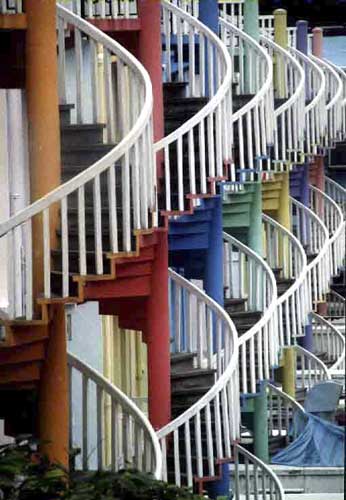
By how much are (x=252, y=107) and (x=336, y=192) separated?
15.3 metres

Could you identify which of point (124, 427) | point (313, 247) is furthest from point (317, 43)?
point (124, 427)

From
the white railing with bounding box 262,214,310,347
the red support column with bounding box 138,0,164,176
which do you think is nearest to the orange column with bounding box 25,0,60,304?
the red support column with bounding box 138,0,164,176

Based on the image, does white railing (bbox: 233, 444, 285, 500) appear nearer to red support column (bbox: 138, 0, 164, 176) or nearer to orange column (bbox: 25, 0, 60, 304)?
red support column (bbox: 138, 0, 164, 176)

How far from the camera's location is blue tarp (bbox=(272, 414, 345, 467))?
30.2 meters

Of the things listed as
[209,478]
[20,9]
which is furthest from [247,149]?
[20,9]

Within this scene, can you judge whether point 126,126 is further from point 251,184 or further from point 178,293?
point 251,184

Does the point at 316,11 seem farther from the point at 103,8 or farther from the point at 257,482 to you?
the point at 103,8

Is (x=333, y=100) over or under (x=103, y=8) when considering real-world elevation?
under

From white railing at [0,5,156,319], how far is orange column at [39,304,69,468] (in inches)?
20.3

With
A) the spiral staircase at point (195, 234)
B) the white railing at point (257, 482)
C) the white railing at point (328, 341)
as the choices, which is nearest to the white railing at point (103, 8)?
the spiral staircase at point (195, 234)

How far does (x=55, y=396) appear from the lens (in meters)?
19.5

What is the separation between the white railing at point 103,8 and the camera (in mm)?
23828

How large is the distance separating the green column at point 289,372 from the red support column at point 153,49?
1148 cm

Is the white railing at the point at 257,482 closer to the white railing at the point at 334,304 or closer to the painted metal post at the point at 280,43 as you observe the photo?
the painted metal post at the point at 280,43
